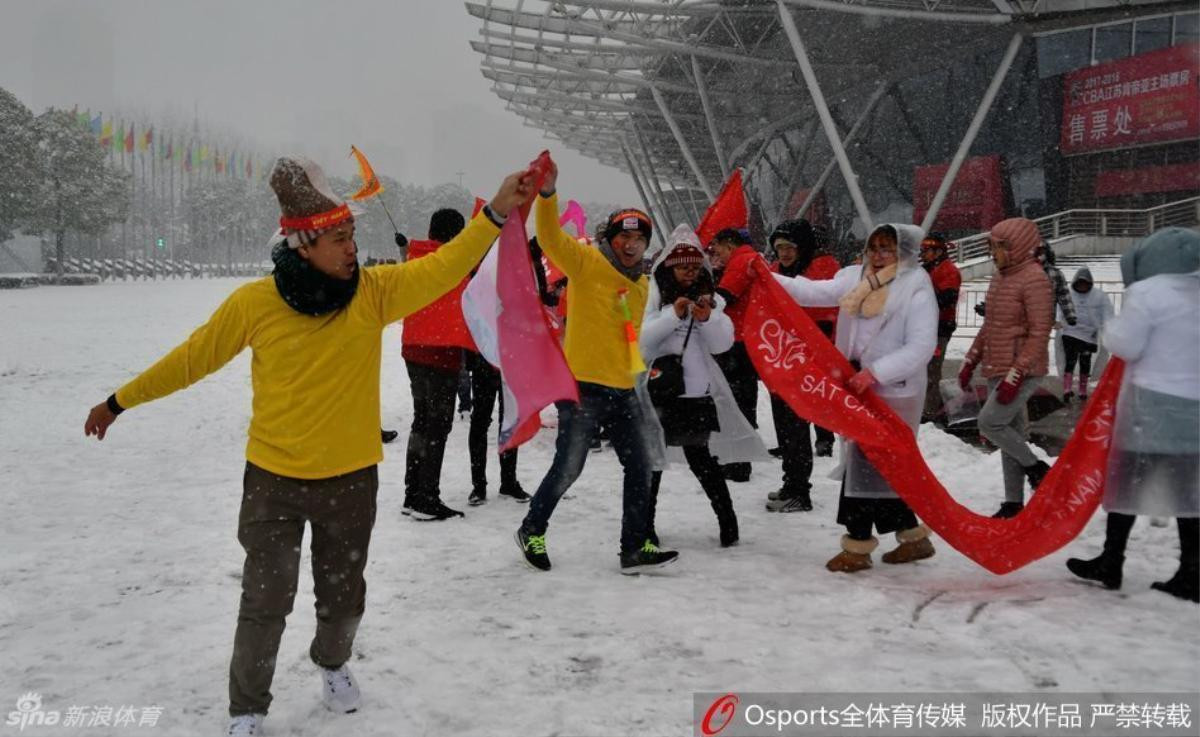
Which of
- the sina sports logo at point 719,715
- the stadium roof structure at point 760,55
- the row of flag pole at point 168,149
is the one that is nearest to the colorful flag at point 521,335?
the sina sports logo at point 719,715

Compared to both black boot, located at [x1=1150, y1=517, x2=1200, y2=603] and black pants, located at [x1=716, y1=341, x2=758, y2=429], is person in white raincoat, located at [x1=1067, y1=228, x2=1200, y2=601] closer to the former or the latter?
black boot, located at [x1=1150, y1=517, x2=1200, y2=603]

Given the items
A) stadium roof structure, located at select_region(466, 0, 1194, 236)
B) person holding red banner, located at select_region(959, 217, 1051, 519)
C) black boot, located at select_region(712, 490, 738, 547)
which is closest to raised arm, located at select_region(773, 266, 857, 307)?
person holding red banner, located at select_region(959, 217, 1051, 519)

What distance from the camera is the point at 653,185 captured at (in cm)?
5022

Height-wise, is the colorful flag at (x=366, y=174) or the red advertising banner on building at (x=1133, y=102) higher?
the red advertising banner on building at (x=1133, y=102)

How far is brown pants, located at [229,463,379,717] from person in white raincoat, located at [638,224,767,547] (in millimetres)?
2027

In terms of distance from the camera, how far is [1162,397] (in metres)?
3.88

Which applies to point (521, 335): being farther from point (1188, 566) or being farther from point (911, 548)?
point (1188, 566)

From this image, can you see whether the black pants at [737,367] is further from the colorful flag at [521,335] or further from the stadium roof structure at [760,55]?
the stadium roof structure at [760,55]

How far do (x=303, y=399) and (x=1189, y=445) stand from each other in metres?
3.81

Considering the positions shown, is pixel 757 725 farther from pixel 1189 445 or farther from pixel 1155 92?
pixel 1155 92

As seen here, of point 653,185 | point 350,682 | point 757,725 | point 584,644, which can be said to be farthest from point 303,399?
point 653,185

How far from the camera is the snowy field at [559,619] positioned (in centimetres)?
309

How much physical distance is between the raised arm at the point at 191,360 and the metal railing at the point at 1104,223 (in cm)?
2493

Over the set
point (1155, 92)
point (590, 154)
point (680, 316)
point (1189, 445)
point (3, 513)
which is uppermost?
point (590, 154)
